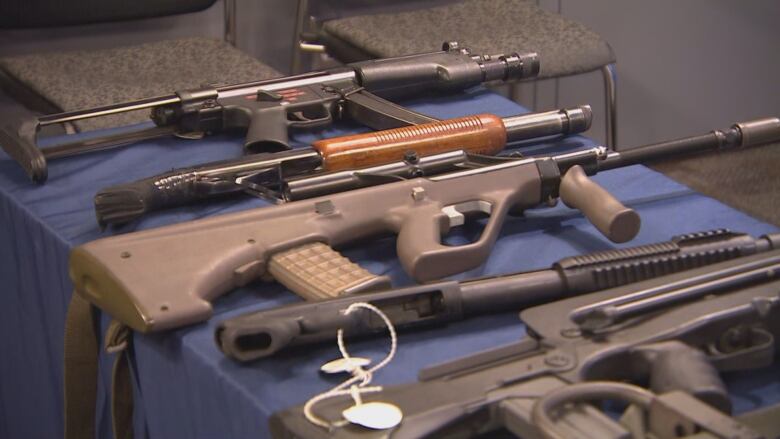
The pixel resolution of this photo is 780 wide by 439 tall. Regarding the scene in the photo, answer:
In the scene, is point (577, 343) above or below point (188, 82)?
above

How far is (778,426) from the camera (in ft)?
3.14

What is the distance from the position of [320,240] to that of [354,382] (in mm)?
250

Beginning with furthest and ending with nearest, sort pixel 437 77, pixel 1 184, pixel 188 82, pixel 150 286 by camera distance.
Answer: pixel 188 82 < pixel 437 77 < pixel 1 184 < pixel 150 286

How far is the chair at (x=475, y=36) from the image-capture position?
2.22 meters

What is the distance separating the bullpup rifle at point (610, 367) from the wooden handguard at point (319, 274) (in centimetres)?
18

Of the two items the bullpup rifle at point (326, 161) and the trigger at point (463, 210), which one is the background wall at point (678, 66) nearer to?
the bullpup rifle at point (326, 161)

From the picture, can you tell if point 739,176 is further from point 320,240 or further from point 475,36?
point 320,240

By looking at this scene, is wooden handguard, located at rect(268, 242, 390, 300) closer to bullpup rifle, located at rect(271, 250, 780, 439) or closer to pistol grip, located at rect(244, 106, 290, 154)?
bullpup rifle, located at rect(271, 250, 780, 439)

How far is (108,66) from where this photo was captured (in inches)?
83.4

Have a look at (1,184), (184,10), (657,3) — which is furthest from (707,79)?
(1,184)

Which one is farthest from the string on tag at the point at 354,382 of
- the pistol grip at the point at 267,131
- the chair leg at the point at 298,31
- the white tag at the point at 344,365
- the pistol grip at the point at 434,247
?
the chair leg at the point at 298,31

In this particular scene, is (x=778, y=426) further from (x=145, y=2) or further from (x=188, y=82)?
(x=145, y=2)

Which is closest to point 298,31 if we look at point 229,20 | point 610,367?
point 229,20

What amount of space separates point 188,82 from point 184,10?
0.28 m
